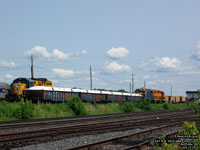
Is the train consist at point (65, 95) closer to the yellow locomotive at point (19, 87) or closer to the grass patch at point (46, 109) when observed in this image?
the yellow locomotive at point (19, 87)

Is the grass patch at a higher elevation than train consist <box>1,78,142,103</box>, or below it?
below

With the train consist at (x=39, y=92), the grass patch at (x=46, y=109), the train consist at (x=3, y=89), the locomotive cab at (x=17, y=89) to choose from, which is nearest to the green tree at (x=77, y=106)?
Answer: the grass patch at (x=46, y=109)

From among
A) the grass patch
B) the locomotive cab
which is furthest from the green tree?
the locomotive cab

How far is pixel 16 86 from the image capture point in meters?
32.8

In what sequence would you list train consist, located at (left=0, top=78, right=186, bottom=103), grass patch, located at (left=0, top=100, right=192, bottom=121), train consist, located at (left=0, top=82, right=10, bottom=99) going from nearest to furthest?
grass patch, located at (left=0, top=100, right=192, bottom=121) < train consist, located at (left=0, top=82, right=10, bottom=99) < train consist, located at (left=0, top=78, right=186, bottom=103)

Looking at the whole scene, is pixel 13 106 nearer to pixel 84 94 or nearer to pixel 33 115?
pixel 33 115

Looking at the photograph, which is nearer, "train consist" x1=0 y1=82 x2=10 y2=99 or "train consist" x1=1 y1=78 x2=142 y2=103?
"train consist" x1=0 y1=82 x2=10 y2=99

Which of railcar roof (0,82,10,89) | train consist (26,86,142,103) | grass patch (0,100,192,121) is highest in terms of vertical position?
railcar roof (0,82,10,89)

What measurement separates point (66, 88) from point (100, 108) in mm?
6405

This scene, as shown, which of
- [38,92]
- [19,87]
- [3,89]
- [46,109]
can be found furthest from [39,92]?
[46,109]

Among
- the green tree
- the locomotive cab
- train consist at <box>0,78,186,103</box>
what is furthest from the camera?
the locomotive cab

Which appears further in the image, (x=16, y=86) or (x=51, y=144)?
(x=16, y=86)

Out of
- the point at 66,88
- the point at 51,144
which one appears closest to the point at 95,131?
the point at 51,144

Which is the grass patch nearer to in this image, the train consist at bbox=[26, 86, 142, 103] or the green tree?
the green tree
